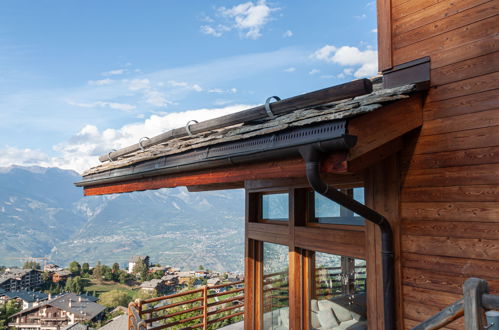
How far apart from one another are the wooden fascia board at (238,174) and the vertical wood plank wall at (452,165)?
880 millimetres

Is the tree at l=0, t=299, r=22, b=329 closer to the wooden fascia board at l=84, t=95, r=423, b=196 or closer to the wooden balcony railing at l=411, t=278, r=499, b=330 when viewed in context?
the wooden fascia board at l=84, t=95, r=423, b=196

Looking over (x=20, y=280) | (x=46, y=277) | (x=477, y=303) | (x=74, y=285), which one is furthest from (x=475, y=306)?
(x=46, y=277)

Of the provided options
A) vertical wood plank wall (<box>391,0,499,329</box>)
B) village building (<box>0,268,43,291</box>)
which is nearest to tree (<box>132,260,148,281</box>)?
village building (<box>0,268,43,291</box>)

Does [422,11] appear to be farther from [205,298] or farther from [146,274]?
[146,274]

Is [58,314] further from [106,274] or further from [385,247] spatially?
[385,247]

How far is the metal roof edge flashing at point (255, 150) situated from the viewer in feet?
6.91

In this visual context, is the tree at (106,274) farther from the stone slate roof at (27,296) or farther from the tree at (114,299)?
the stone slate roof at (27,296)

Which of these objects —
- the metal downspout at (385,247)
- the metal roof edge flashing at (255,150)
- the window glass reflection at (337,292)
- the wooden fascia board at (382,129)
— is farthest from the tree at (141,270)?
the wooden fascia board at (382,129)

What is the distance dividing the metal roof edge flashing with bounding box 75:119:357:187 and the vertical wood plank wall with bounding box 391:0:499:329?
0.92 m

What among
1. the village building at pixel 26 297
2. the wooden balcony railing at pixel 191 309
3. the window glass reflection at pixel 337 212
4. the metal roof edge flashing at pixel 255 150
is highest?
the metal roof edge flashing at pixel 255 150

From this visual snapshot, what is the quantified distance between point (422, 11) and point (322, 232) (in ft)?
6.71

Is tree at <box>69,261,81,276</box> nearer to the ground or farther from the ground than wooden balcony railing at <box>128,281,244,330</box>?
nearer to the ground

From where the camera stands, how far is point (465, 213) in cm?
245

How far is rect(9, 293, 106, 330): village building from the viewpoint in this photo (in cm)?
4919
